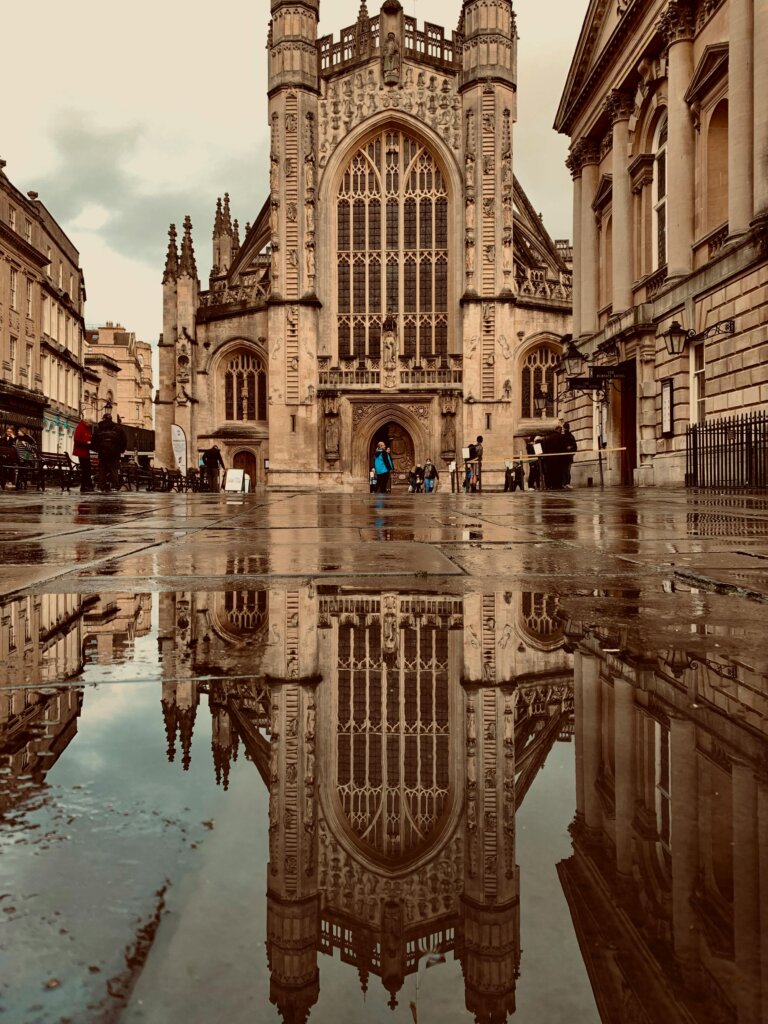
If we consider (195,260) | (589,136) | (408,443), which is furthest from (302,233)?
(589,136)

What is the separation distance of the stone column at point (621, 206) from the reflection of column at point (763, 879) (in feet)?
77.6

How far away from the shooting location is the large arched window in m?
A: 36.1

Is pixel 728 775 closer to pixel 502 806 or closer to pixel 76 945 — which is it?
pixel 502 806

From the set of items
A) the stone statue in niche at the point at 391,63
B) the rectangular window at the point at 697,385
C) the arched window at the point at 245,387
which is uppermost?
the stone statue in niche at the point at 391,63

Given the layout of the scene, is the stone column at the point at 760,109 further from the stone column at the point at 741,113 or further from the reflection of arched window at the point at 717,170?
the reflection of arched window at the point at 717,170

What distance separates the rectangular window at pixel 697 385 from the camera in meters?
18.4

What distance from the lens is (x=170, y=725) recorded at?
140cm

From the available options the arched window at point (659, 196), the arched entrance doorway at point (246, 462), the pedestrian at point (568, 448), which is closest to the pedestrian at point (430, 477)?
the pedestrian at point (568, 448)

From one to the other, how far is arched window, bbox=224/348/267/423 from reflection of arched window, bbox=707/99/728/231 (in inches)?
875

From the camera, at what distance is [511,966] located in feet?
2.49

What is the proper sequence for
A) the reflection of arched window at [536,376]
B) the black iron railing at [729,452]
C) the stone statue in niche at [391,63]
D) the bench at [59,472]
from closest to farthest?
the black iron railing at [729,452] → the bench at [59,472] → the stone statue in niche at [391,63] → the reflection of arched window at [536,376]

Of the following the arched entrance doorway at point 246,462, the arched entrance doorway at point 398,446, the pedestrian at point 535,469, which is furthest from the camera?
the arched entrance doorway at point 246,462

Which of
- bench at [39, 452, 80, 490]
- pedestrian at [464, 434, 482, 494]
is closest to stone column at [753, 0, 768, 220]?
pedestrian at [464, 434, 482, 494]

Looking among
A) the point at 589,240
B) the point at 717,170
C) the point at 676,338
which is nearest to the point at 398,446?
the point at 589,240
